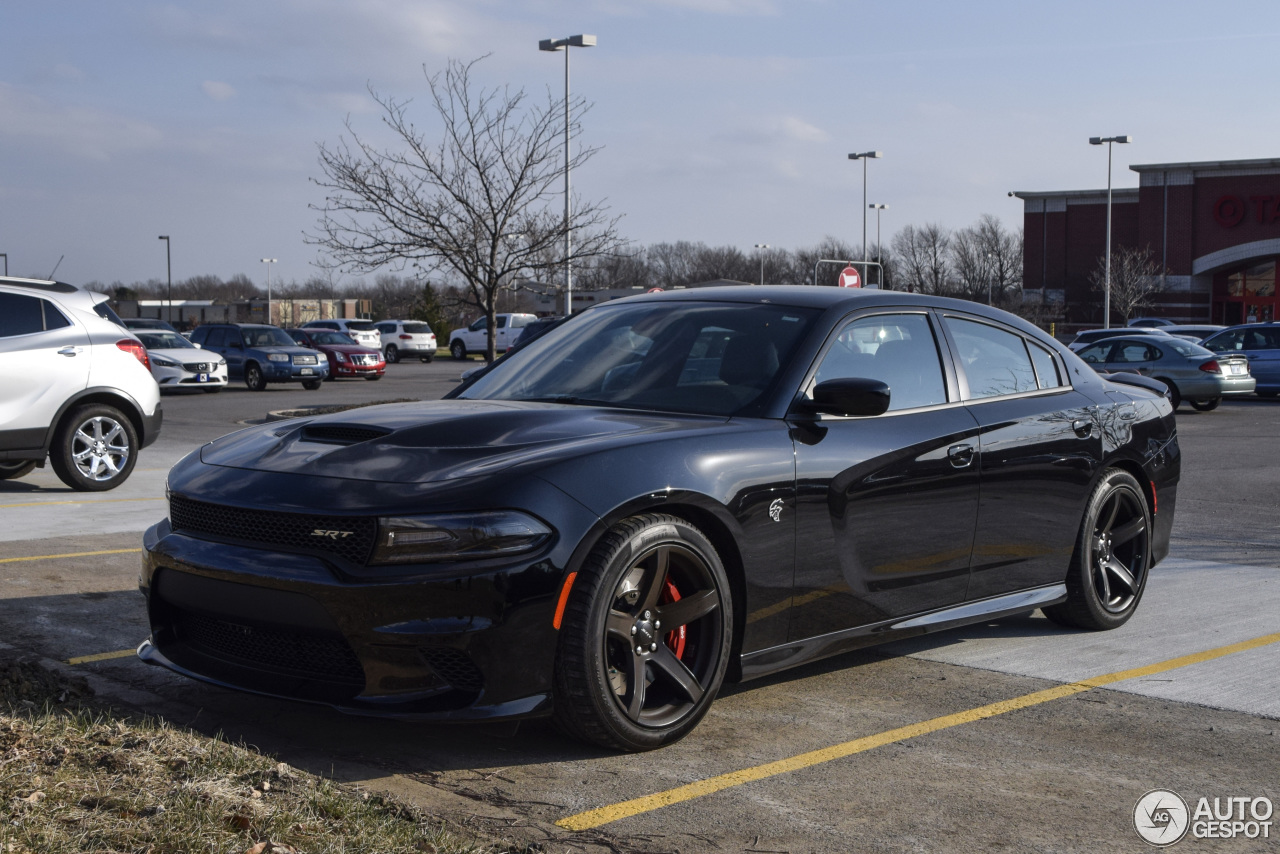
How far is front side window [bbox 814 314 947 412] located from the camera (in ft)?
16.9

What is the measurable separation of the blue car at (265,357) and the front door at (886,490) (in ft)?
95.1

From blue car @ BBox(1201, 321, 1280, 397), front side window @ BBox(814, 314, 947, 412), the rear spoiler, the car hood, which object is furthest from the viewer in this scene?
blue car @ BBox(1201, 321, 1280, 397)

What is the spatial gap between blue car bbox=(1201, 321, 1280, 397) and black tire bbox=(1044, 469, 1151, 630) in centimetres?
2297

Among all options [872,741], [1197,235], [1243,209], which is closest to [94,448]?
[872,741]

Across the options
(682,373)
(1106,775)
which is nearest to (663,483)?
(682,373)

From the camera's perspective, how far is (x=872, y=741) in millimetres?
4469

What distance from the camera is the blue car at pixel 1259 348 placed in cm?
2778

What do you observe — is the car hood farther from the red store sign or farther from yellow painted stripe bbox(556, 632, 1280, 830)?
the red store sign

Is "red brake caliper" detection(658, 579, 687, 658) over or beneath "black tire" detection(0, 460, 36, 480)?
over

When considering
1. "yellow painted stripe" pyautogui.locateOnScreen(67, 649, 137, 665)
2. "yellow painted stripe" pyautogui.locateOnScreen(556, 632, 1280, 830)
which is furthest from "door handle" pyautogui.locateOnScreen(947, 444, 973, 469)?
"yellow painted stripe" pyautogui.locateOnScreen(67, 649, 137, 665)

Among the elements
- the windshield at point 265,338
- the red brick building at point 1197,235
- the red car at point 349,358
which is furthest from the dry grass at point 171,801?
the red brick building at point 1197,235

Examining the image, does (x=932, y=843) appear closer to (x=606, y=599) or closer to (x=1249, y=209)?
(x=606, y=599)

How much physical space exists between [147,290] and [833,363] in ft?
638

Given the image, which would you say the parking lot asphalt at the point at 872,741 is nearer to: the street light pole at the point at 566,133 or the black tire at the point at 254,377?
the street light pole at the point at 566,133
